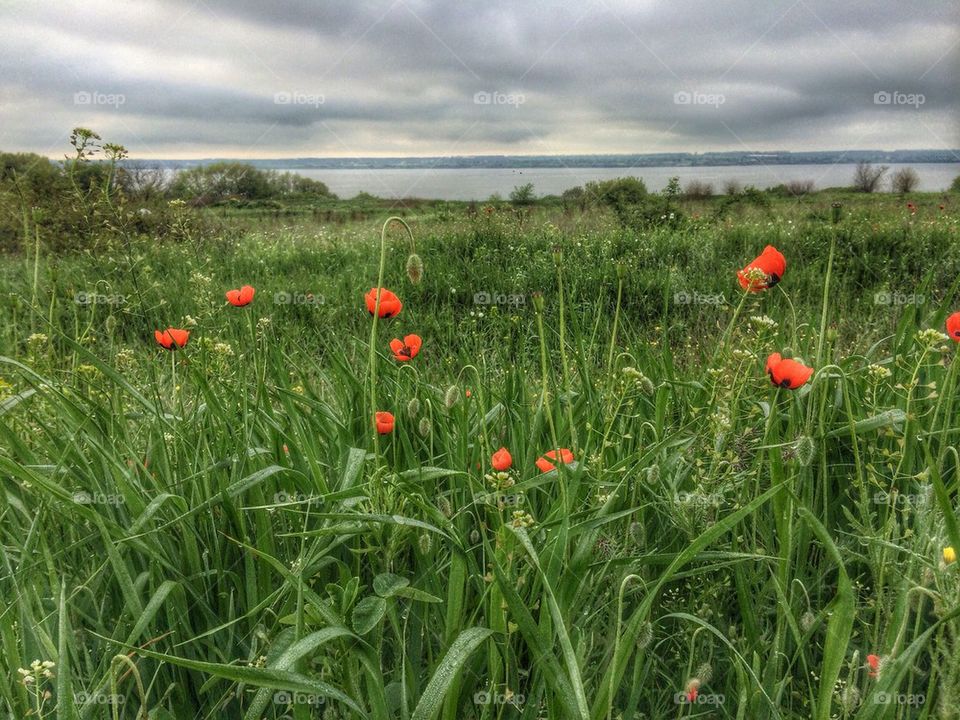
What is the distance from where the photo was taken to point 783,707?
1427 mm

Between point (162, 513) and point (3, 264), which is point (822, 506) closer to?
point (162, 513)

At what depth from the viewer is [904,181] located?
39.4ft

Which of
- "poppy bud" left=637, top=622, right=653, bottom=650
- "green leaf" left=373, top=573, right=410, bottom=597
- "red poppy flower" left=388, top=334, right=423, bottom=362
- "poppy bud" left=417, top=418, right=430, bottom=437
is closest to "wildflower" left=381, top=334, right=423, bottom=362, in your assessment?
"red poppy flower" left=388, top=334, right=423, bottom=362

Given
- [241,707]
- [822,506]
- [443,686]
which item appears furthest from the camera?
[822,506]

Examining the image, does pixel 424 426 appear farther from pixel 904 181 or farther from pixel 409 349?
pixel 904 181

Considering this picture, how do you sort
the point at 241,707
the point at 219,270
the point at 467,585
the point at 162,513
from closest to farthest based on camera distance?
1. the point at 241,707
2. the point at 467,585
3. the point at 162,513
4. the point at 219,270

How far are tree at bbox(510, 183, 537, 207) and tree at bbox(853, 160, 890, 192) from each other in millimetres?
4961

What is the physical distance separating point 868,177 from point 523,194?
5.35 meters

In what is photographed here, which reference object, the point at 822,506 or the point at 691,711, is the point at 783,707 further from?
the point at 822,506

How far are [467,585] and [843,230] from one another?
20.9ft

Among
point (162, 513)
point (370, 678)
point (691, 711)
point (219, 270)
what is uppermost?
point (219, 270)

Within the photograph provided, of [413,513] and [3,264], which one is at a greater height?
[3,264]

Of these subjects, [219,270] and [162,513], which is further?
[219,270]

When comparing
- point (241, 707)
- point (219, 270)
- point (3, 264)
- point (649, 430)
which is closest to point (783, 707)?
point (649, 430)
